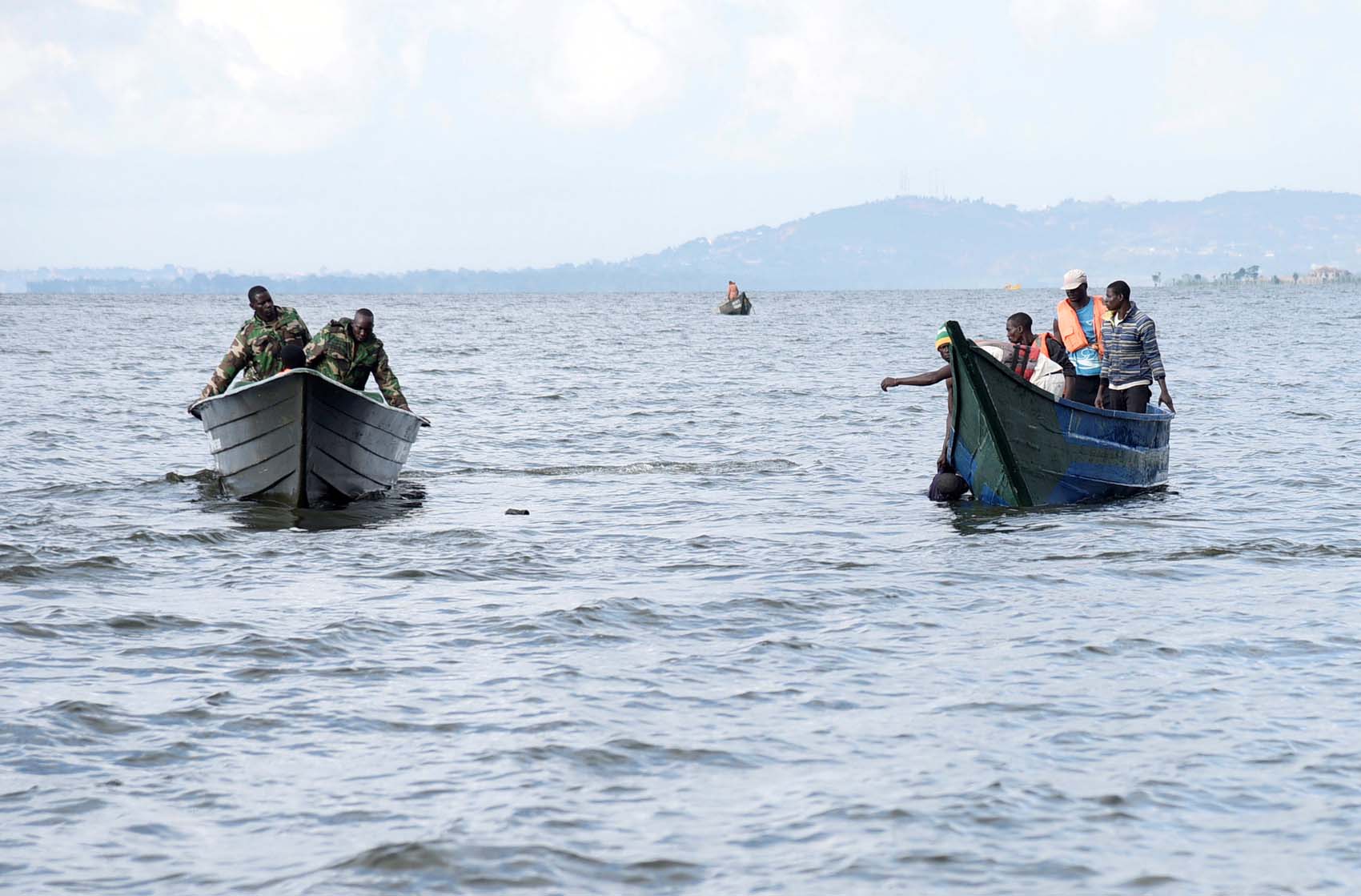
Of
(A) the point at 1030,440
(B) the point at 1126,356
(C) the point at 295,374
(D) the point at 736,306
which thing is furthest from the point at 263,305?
(D) the point at 736,306

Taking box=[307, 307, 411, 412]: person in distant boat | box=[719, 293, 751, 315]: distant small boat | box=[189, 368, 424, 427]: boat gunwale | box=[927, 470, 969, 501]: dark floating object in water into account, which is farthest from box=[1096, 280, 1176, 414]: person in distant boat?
box=[719, 293, 751, 315]: distant small boat

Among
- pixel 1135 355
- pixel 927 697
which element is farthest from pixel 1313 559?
pixel 927 697

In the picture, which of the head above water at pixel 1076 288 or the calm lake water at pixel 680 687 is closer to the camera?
the calm lake water at pixel 680 687

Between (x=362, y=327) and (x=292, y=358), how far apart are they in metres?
1.30

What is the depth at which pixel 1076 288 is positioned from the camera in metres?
15.0

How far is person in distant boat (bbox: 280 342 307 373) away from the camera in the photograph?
14.5 m

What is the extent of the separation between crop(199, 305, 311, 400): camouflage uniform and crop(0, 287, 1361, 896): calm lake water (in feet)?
4.66

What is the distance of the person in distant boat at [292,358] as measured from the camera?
1447 cm

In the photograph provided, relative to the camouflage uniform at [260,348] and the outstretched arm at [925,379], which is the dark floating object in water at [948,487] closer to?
the outstretched arm at [925,379]

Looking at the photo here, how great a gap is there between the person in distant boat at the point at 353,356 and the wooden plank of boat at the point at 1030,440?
574 centimetres

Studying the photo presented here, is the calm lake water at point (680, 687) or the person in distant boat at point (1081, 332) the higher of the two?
the person in distant boat at point (1081, 332)

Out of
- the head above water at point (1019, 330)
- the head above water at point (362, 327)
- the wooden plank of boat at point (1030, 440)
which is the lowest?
the wooden plank of boat at point (1030, 440)

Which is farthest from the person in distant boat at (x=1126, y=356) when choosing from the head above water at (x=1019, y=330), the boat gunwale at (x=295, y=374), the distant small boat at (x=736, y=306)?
the distant small boat at (x=736, y=306)

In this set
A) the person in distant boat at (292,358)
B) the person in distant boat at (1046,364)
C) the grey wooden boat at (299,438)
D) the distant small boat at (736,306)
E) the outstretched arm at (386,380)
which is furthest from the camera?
the distant small boat at (736,306)
